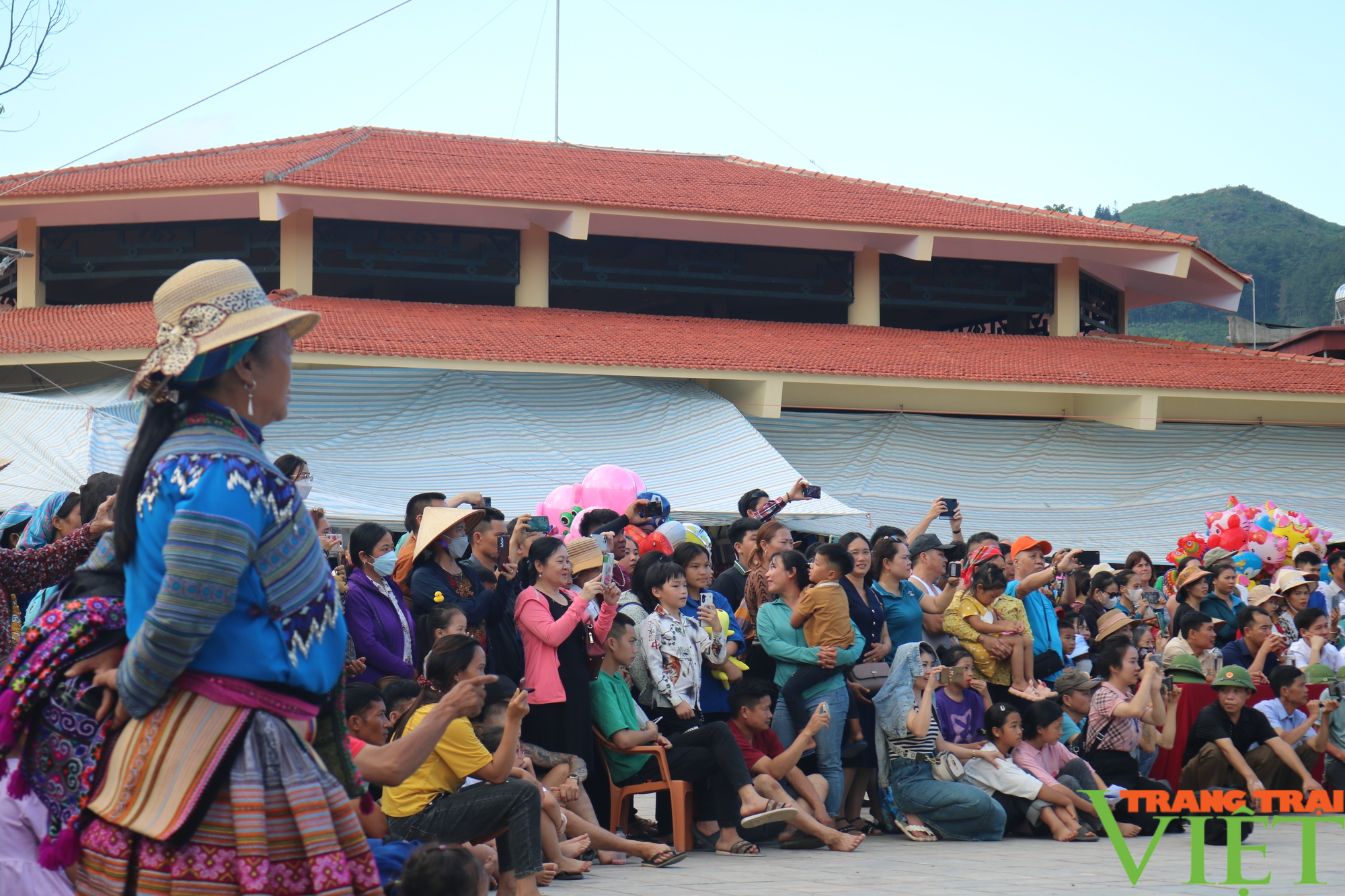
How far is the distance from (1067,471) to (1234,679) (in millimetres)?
9553

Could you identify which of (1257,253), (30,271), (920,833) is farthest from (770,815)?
(1257,253)

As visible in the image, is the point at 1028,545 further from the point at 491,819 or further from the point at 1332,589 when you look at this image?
the point at 491,819

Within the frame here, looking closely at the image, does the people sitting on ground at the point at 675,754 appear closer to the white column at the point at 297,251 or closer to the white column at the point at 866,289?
the white column at the point at 297,251

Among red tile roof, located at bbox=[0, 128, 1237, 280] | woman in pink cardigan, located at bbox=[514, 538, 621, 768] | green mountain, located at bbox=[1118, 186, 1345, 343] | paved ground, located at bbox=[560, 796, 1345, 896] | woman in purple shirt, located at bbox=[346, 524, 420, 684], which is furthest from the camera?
green mountain, located at bbox=[1118, 186, 1345, 343]

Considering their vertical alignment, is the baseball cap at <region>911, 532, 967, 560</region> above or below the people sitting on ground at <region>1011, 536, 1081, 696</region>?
above

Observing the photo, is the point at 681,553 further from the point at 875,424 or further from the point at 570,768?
the point at 875,424

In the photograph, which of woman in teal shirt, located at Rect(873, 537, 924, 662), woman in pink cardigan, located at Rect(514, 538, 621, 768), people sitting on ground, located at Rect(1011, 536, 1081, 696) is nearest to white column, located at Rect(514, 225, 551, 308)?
A: people sitting on ground, located at Rect(1011, 536, 1081, 696)

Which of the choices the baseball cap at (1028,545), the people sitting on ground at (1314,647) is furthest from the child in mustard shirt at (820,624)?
the people sitting on ground at (1314,647)

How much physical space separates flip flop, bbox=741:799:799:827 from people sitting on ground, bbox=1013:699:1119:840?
1.72 metres

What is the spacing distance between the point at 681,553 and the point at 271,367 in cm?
487

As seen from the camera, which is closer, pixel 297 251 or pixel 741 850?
pixel 741 850

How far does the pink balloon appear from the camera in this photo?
36.6 ft

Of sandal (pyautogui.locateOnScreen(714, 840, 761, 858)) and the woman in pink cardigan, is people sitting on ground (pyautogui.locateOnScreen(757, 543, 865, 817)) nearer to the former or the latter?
sandal (pyautogui.locateOnScreen(714, 840, 761, 858))

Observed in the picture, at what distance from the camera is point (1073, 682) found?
8.56 metres
